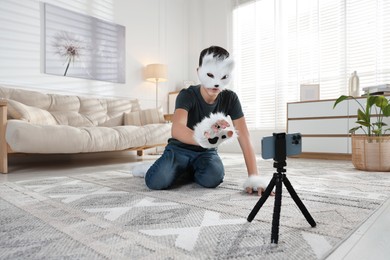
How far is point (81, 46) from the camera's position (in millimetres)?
3443

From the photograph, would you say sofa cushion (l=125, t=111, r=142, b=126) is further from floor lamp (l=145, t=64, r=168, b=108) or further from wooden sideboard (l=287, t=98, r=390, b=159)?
wooden sideboard (l=287, t=98, r=390, b=159)

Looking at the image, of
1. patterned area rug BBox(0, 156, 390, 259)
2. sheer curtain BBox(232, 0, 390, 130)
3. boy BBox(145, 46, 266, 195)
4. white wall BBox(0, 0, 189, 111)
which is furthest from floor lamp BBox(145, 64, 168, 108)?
patterned area rug BBox(0, 156, 390, 259)

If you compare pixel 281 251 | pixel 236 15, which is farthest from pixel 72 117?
pixel 236 15

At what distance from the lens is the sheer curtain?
11.1ft

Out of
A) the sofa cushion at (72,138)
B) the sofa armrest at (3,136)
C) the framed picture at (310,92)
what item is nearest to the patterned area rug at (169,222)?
the sofa cushion at (72,138)

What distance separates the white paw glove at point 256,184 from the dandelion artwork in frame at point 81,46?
2882mm

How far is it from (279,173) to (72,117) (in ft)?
8.84

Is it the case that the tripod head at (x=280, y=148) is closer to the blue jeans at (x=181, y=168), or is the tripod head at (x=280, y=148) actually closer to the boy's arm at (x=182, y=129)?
the boy's arm at (x=182, y=129)

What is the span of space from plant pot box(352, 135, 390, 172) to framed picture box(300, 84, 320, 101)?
1.45 meters

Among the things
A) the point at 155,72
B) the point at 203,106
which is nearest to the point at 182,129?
the point at 203,106

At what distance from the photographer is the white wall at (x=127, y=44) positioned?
2.90m

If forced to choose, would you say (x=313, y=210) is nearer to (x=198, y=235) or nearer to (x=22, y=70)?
(x=198, y=235)

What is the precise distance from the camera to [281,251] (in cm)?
64

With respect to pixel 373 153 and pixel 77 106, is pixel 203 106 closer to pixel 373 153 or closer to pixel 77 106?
pixel 373 153
